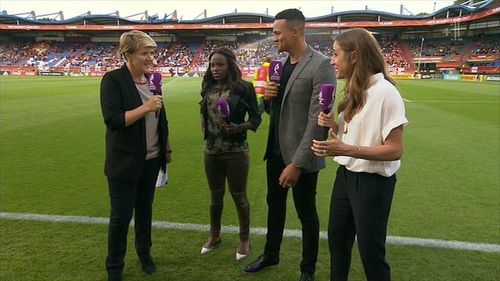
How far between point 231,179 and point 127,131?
115 centimetres

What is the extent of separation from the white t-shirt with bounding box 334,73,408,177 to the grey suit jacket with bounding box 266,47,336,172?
0.55m

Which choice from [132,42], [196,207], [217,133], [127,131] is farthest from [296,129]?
[196,207]

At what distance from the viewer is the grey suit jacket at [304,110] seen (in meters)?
3.14

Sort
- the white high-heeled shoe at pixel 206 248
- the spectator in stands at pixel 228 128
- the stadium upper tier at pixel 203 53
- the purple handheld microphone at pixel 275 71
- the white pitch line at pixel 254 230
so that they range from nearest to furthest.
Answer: the purple handheld microphone at pixel 275 71 → the spectator in stands at pixel 228 128 → the white high-heeled shoe at pixel 206 248 → the white pitch line at pixel 254 230 → the stadium upper tier at pixel 203 53

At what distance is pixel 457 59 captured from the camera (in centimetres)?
5031

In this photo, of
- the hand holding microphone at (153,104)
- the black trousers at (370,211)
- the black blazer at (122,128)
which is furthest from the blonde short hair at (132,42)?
the black trousers at (370,211)

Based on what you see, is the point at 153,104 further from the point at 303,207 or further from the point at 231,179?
the point at 303,207

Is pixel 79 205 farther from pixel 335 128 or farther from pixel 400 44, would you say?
pixel 400 44

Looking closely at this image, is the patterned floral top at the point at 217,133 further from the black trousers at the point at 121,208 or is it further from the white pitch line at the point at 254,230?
the white pitch line at the point at 254,230

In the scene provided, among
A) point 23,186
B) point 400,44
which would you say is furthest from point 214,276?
point 400,44

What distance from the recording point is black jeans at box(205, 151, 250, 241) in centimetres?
389

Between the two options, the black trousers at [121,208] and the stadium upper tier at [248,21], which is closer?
the black trousers at [121,208]

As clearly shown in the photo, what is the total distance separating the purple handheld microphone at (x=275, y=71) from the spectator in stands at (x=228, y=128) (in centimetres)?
53

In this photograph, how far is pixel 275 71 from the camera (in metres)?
3.36
